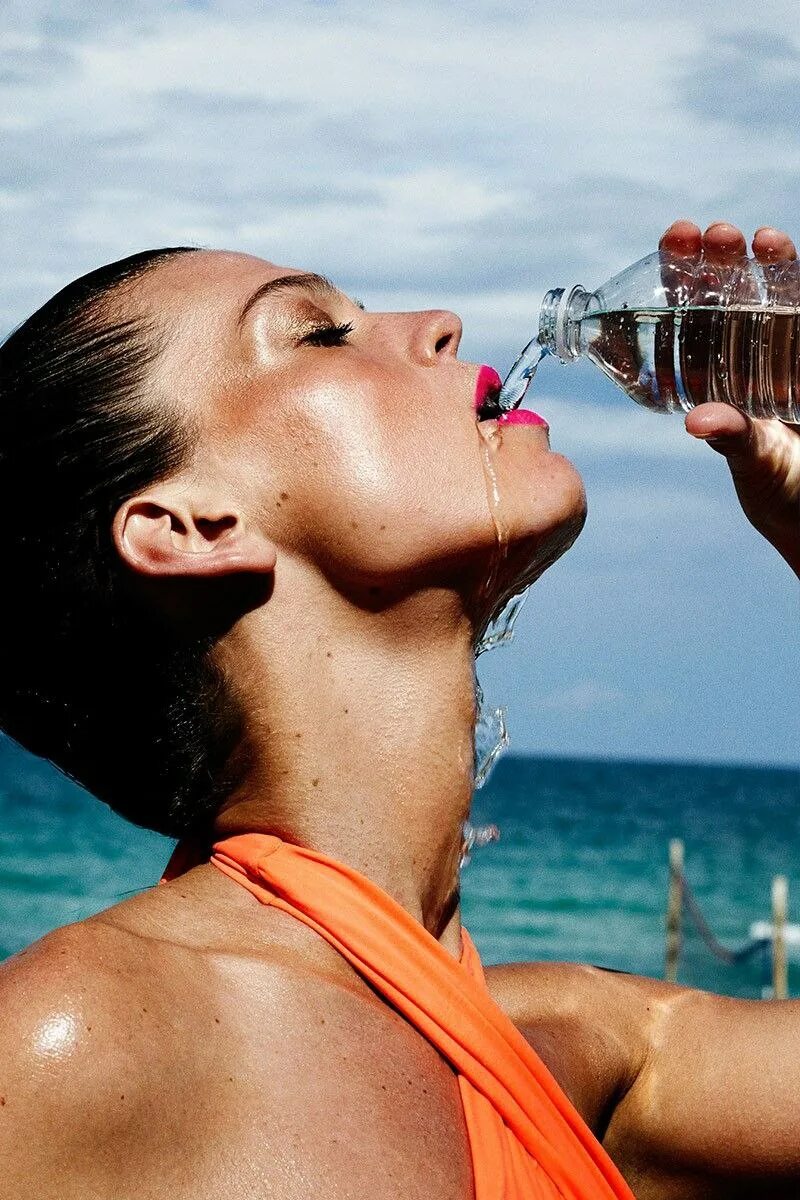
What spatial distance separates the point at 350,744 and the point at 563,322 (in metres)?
1.36

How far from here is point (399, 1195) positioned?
227 cm

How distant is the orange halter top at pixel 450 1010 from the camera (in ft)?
8.34

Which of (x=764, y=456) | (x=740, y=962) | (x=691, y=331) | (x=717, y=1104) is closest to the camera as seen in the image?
(x=717, y=1104)

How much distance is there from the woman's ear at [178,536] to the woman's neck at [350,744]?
0.47 ft

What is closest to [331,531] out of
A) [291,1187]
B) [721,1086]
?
[291,1187]

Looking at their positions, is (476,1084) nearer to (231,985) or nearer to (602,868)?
(231,985)

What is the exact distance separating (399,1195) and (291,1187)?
182mm

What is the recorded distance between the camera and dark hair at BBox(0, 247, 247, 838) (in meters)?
2.79

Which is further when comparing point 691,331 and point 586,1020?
point 691,331

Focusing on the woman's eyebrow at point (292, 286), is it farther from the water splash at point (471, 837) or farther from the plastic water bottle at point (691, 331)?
the water splash at point (471, 837)

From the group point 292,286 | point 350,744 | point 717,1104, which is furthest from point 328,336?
point 717,1104

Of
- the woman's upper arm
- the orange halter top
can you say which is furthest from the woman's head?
the woman's upper arm

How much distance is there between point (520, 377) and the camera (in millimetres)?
3184

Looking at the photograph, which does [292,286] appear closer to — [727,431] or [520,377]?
[520,377]
